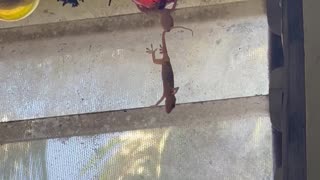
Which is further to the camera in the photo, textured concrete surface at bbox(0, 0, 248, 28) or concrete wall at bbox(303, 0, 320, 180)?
textured concrete surface at bbox(0, 0, 248, 28)

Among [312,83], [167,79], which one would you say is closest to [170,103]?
[167,79]

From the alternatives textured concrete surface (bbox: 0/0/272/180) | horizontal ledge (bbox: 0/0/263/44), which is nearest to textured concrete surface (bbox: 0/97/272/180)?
textured concrete surface (bbox: 0/0/272/180)

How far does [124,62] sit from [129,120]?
0.40 ft

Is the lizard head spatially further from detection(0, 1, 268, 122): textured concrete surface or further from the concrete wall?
the concrete wall

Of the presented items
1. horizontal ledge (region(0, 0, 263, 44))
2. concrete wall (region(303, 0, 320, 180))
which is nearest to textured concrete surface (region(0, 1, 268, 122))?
horizontal ledge (region(0, 0, 263, 44))

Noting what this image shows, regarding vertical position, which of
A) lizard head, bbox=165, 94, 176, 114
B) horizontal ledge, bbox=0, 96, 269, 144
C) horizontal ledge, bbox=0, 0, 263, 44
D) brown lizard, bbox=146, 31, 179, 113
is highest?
horizontal ledge, bbox=0, 0, 263, 44

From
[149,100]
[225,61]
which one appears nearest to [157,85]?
[149,100]

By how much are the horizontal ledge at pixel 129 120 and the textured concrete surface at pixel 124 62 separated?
0.01 meters

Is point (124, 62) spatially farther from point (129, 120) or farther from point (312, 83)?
point (312, 83)

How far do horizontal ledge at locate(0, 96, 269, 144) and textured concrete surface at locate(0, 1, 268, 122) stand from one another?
1 cm

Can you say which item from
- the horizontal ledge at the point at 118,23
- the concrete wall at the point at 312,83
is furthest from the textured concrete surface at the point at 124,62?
the concrete wall at the point at 312,83

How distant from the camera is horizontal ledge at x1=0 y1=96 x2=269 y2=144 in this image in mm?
1157

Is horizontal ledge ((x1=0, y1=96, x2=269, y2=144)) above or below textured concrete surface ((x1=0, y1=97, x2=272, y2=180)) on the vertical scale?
above

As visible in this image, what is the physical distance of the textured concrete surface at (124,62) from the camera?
3.77ft
